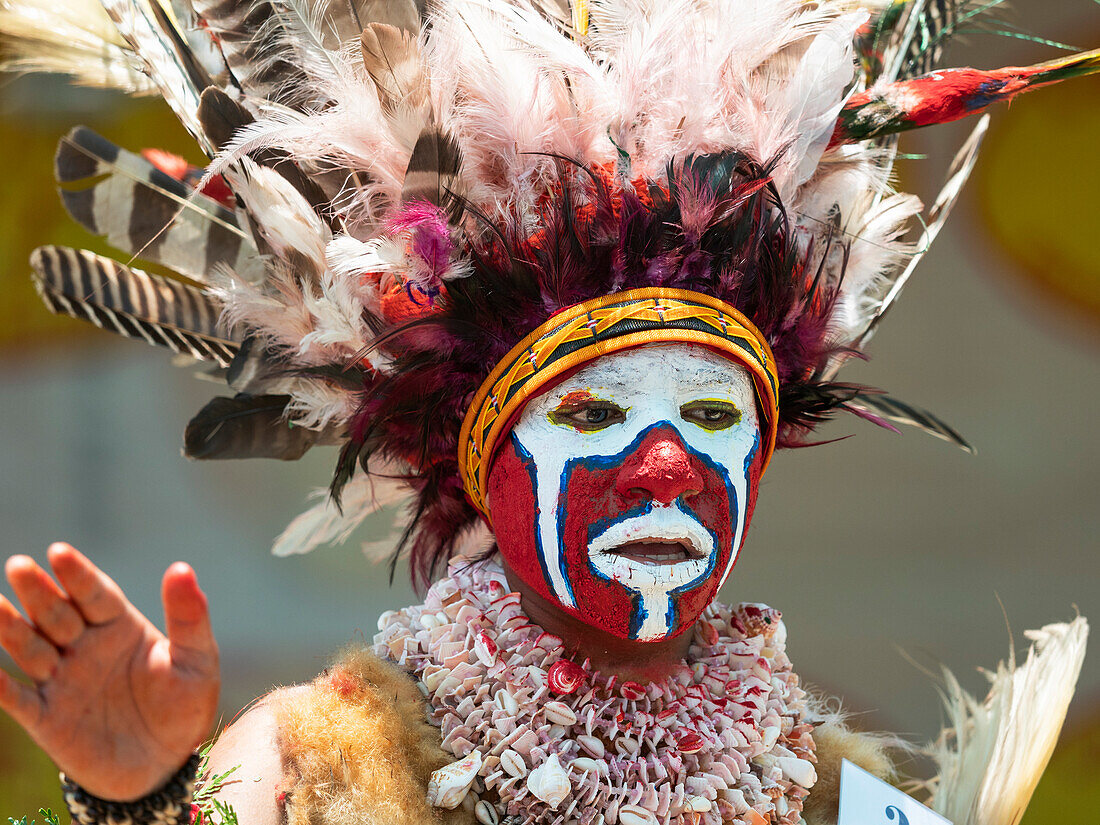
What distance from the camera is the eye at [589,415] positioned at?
182 cm

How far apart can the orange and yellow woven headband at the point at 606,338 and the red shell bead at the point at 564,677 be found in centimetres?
41

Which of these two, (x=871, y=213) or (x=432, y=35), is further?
(x=871, y=213)

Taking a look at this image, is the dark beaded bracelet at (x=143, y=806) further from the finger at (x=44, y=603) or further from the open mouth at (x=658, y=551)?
the open mouth at (x=658, y=551)

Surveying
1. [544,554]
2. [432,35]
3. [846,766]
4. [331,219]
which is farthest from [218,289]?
[846,766]

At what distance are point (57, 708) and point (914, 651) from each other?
382 cm

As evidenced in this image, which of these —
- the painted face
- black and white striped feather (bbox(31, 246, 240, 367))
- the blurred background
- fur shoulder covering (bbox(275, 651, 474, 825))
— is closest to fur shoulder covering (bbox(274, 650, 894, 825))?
fur shoulder covering (bbox(275, 651, 474, 825))

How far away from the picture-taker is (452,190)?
1876 millimetres

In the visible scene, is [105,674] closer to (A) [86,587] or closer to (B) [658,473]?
(A) [86,587]

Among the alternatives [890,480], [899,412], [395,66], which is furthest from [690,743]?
[890,480]

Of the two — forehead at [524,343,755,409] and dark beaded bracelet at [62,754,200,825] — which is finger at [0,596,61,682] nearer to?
dark beaded bracelet at [62,754,200,825]

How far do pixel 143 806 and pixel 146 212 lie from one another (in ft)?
4.46

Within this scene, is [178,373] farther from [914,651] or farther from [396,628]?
[914,651]

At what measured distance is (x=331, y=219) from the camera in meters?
2.05

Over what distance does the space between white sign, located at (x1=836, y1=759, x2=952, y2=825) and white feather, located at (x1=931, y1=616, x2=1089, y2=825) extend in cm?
A: 26
